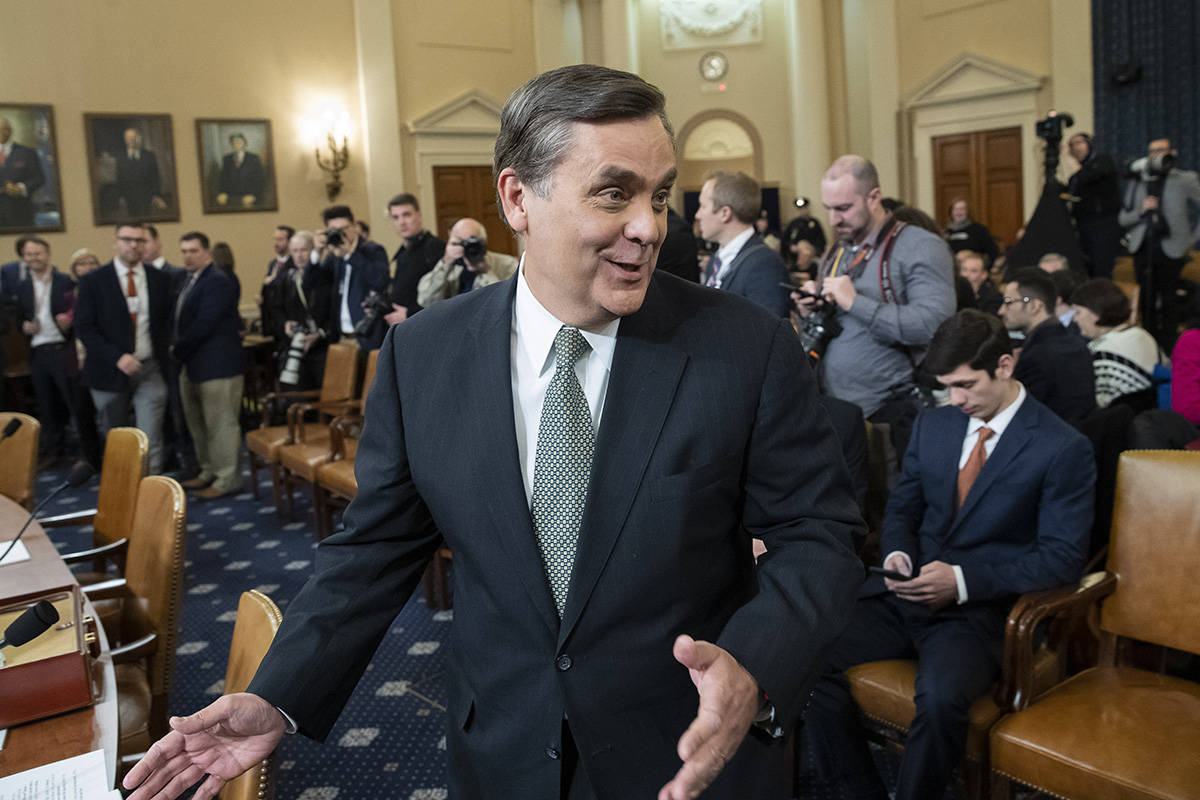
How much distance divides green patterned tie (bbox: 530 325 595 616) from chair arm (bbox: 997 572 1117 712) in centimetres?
136

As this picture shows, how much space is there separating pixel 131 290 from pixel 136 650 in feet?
13.9

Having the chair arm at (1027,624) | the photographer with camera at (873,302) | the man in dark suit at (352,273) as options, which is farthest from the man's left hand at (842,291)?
the man in dark suit at (352,273)

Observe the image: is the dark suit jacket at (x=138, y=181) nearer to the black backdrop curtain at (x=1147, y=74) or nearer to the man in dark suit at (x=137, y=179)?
the man in dark suit at (x=137, y=179)

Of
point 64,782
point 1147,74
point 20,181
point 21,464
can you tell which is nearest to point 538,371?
point 64,782

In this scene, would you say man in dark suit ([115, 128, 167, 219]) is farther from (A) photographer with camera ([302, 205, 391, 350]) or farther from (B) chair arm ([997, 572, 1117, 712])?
(B) chair arm ([997, 572, 1117, 712])

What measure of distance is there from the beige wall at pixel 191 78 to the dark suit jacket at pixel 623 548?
9445 mm

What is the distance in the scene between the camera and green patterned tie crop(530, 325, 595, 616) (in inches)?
49.3

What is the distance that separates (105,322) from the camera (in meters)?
6.00

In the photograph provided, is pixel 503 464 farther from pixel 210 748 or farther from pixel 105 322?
pixel 105 322

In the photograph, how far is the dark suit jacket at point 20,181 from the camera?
907 centimetres

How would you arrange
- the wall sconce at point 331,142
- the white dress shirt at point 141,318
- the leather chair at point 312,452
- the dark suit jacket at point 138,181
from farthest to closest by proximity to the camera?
the wall sconce at point 331,142 → the dark suit jacket at point 138,181 → the white dress shirt at point 141,318 → the leather chair at point 312,452

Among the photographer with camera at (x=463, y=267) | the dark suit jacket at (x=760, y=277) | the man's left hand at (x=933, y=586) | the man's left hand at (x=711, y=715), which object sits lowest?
the man's left hand at (x=933, y=586)

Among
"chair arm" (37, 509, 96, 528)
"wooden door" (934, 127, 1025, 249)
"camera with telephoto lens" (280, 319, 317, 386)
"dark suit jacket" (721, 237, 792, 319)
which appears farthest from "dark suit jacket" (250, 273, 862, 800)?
"wooden door" (934, 127, 1025, 249)

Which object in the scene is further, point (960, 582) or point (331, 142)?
point (331, 142)
